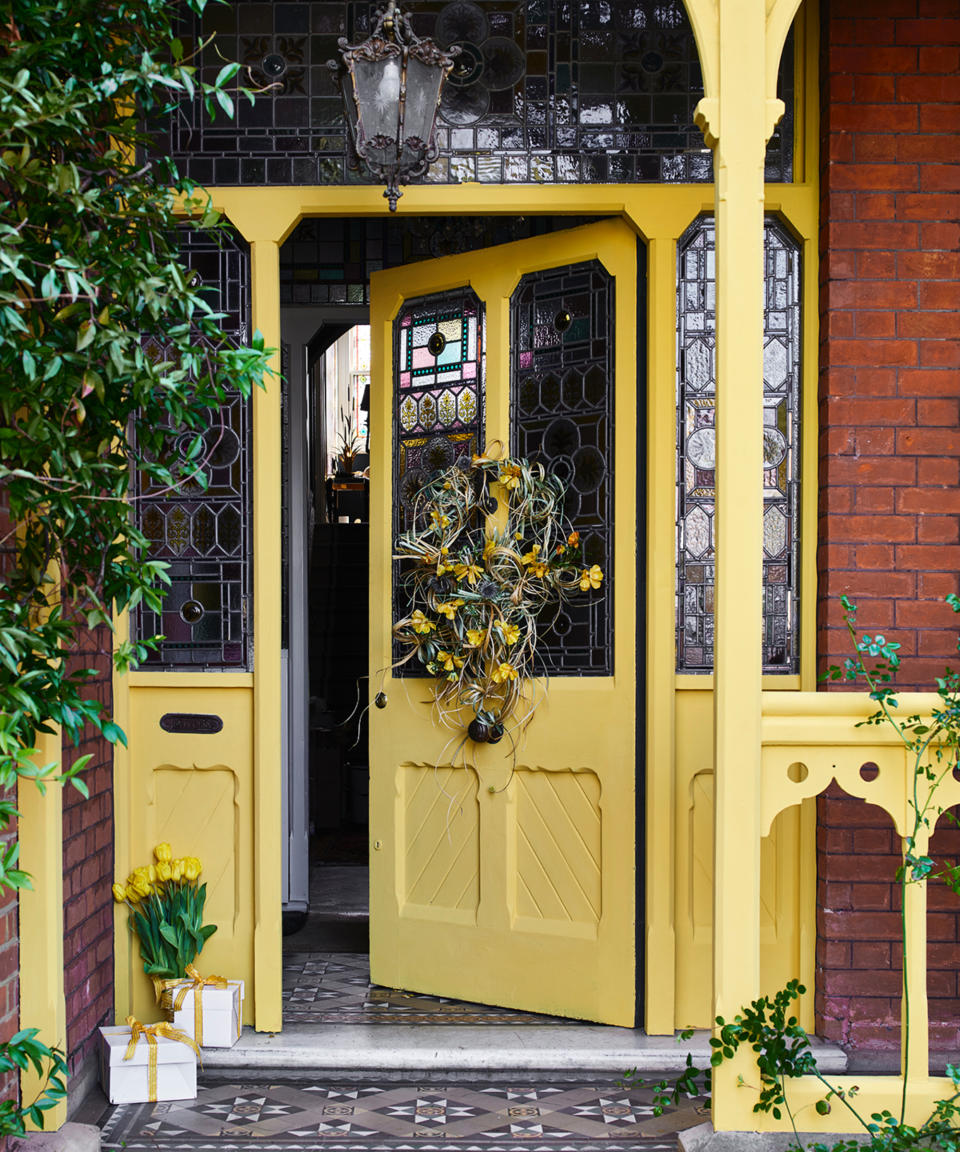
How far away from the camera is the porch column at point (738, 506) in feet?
9.00

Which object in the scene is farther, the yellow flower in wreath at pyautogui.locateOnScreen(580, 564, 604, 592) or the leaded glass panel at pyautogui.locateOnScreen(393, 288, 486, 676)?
the leaded glass panel at pyautogui.locateOnScreen(393, 288, 486, 676)

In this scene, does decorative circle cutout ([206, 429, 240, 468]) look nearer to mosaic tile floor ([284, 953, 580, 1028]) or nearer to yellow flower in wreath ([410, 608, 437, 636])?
yellow flower in wreath ([410, 608, 437, 636])

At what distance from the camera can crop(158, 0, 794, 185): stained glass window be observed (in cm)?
360

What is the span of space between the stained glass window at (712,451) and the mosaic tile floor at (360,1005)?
128cm

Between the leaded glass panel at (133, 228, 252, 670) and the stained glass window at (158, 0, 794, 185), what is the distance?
29cm

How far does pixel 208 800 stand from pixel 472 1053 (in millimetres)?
1103

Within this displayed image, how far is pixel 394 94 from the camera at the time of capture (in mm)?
3023

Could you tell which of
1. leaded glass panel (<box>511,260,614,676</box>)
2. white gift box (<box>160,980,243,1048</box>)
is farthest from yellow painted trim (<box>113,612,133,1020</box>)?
leaded glass panel (<box>511,260,614,676</box>)

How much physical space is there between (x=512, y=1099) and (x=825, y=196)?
9.03 ft

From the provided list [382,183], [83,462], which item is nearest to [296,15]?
[382,183]

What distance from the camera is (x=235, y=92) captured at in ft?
12.0

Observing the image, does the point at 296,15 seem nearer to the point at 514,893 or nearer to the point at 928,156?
the point at 928,156

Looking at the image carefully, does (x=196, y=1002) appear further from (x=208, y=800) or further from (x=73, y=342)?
(x=73, y=342)

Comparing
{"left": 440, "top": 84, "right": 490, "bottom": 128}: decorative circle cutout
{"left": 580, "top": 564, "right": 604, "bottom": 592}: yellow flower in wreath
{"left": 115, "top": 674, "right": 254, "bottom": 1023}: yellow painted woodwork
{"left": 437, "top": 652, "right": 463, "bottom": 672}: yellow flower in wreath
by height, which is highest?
{"left": 440, "top": 84, "right": 490, "bottom": 128}: decorative circle cutout
